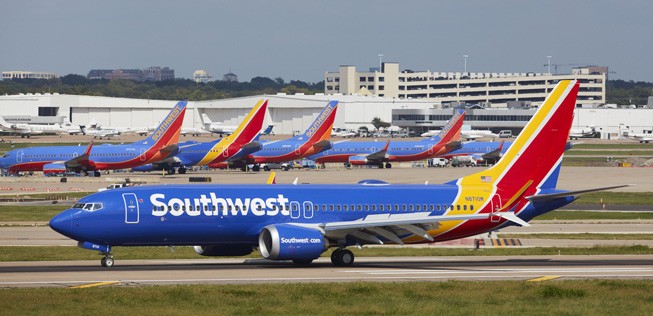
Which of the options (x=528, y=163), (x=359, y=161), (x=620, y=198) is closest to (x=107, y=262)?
(x=528, y=163)

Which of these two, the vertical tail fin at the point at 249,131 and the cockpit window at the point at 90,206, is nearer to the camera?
the cockpit window at the point at 90,206

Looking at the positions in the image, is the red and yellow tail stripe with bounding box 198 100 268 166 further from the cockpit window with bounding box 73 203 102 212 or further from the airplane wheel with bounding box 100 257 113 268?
the cockpit window with bounding box 73 203 102 212

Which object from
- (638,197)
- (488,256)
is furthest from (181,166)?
(488,256)

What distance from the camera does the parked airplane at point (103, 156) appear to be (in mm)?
127688

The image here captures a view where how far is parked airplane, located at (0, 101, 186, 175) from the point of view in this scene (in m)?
128

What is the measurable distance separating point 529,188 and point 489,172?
2.01 meters

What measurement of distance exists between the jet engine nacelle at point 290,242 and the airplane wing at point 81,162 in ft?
272

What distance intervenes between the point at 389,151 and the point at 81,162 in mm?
47992

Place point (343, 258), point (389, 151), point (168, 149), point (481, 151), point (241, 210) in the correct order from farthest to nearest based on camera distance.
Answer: point (481, 151)
point (389, 151)
point (168, 149)
point (343, 258)
point (241, 210)

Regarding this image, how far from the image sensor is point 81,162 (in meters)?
127

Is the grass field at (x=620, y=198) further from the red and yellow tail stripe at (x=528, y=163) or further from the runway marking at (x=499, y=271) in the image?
the runway marking at (x=499, y=271)

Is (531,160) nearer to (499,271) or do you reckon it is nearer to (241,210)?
(499,271)

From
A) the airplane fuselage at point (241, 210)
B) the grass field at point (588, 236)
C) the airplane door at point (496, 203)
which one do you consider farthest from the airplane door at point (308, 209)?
the grass field at point (588, 236)

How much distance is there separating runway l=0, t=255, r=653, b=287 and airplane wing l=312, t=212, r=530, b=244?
1.39 metres
